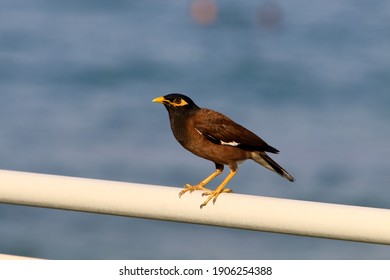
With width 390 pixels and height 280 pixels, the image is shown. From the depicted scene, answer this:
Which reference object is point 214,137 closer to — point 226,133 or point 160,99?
point 226,133

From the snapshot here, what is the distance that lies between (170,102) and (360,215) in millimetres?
3257

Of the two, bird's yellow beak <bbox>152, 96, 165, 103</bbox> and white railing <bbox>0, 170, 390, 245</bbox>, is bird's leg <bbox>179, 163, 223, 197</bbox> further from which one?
white railing <bbox>0, 170, 390, 245</bbox>

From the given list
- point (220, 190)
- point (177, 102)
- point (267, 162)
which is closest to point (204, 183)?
point (267, 162)

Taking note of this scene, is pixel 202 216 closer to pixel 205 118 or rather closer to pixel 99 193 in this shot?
pixel 99 193

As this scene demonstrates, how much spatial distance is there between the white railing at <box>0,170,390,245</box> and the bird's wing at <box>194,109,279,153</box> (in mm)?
2139

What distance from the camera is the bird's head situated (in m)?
6.85

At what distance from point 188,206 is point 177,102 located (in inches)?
106

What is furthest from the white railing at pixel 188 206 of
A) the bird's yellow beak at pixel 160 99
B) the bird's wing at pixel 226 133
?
the bird's yellow beak at pixel 160 99

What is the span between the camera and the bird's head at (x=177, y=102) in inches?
270

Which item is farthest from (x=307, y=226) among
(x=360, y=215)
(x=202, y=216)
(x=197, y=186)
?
(x=197, y=186)

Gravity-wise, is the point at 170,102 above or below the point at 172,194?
above

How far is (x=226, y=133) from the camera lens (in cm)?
679
